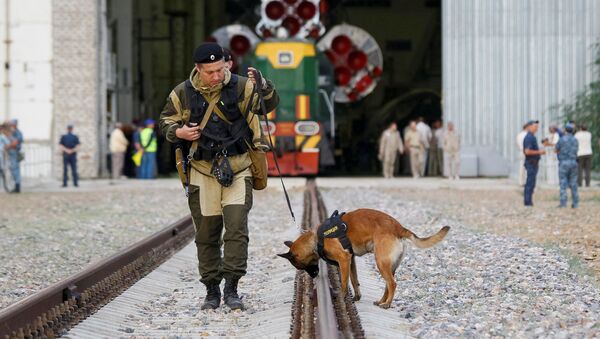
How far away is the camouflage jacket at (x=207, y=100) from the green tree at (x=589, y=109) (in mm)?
20867

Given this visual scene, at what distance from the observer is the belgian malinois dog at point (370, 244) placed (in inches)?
276

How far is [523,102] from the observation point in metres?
29.7

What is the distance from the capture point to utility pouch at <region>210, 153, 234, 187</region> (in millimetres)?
7062

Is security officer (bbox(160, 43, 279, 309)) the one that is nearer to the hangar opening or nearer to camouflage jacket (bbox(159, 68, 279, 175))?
camouflage jacket (bbox(159, 68, 279, 175))

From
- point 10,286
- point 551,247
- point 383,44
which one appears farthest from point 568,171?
point 383,44

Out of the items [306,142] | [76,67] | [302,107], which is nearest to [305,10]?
[302,107]

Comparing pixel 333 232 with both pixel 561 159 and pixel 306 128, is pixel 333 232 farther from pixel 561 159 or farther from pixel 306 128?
pixel 306 128

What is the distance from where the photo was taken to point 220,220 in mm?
7336

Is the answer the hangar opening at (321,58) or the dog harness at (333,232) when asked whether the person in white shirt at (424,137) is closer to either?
the hangar opening at (321,58)

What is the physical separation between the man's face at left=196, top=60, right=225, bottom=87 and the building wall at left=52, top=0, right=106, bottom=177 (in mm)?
22886

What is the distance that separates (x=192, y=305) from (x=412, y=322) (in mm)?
1775

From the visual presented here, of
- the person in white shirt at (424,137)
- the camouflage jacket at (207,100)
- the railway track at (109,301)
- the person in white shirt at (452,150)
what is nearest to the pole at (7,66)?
the person in white shirt at (424,137)

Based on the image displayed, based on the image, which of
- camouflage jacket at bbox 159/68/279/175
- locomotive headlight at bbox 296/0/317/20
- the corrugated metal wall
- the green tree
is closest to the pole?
locomotive headlight at bbox 296/0/317/20

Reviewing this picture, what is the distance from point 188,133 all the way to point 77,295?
1426 mm
